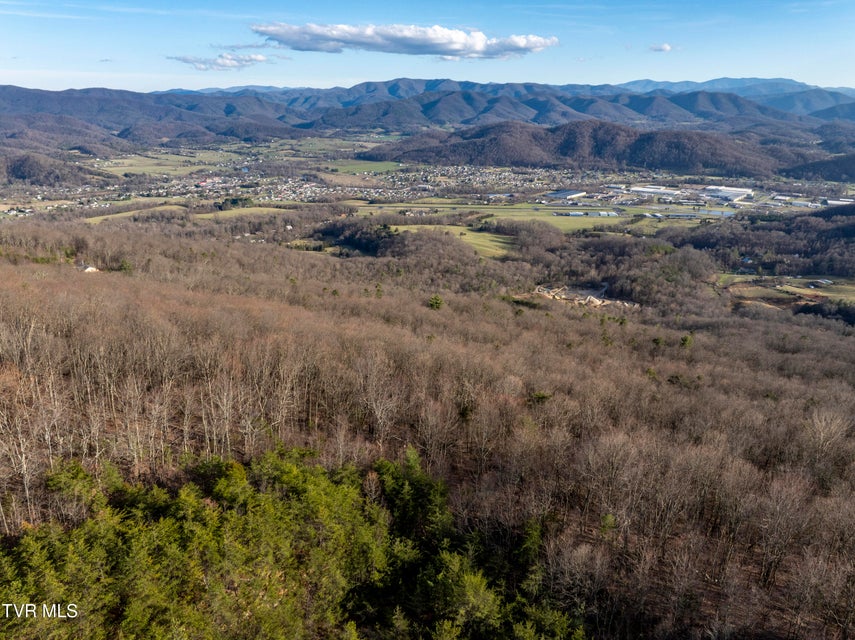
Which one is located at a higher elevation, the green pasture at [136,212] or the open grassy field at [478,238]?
the green pasture at [136,212]

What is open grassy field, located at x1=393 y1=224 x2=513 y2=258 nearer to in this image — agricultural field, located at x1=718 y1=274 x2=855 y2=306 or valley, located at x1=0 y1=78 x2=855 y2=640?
agricultural field, located at x1=718 y1=274 x2=855 y2=306

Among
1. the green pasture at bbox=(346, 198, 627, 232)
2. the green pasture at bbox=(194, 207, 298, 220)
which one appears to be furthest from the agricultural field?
the green pasture at bbox=(194, 207, 298, 220)

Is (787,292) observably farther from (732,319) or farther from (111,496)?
(111,496)

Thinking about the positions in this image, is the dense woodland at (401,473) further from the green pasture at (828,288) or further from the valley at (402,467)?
the green pasture at (828,288)

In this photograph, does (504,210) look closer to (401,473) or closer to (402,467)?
(402,467)

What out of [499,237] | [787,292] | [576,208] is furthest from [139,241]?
[576,208]

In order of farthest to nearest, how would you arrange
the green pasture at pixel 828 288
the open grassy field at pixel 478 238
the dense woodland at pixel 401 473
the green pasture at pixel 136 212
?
the green pasture at pixel 136 212
the open grassy field at pixel 478 238
the green pasture at pixel 828 288
the dense woodland at pixel 401 473

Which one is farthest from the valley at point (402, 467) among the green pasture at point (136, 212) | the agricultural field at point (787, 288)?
the green pasture at point (136, 212)
